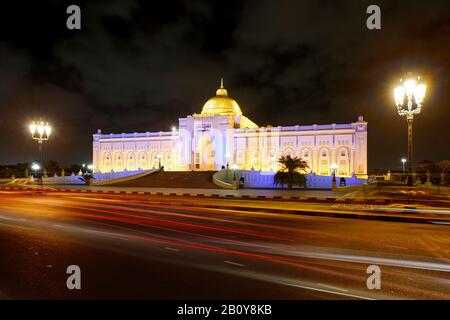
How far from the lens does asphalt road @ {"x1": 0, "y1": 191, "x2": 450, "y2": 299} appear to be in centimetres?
498

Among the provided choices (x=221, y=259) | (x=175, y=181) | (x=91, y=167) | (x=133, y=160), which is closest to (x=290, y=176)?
(x=175, y=181)

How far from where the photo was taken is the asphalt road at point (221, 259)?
16.3ft

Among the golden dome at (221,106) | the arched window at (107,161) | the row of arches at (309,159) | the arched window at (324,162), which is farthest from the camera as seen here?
the arched window at (107,161)

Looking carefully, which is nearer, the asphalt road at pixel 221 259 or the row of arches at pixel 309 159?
the asphalt road at pixel 221 259

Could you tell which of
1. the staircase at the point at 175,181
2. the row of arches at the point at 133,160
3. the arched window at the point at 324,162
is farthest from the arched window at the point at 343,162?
the row of arches at the point at 133,160

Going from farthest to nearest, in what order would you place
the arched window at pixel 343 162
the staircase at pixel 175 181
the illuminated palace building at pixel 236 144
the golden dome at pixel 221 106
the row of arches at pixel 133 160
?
the row of arches at pixel 133 160
the golden dome at pixel 221 106
the illuminated palace building at pixel 236 144
the arched window at pixel 343 162
the staircase at pixel 175 181

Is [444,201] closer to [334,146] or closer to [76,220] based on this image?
[76,220]

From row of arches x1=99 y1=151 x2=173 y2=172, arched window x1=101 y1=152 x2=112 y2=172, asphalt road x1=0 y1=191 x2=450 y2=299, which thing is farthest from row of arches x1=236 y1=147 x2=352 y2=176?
asphalt road x1=0 y1=191 x2=450 y2=299

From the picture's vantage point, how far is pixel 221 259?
665 centimetres

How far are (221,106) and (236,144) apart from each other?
977 centimetres

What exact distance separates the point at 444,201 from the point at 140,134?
221ft

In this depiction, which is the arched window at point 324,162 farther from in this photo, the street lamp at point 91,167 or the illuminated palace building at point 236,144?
the street lamp at point 91,167

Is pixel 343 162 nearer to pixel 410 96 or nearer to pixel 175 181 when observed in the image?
pixel 175 181

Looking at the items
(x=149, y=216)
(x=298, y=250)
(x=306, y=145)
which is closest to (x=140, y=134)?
(x=306, y=145)
